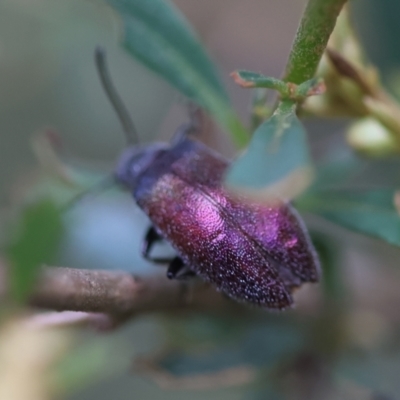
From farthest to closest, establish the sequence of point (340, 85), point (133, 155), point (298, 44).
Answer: point (133, 155) → point (340, 85) → point (298, 44)

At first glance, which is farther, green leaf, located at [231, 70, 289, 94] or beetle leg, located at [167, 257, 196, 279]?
beetle leg, located at [167, 257, 196, 279]

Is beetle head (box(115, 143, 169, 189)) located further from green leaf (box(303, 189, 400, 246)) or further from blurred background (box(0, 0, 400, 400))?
green leaf (box(303, 189, 400, 246))

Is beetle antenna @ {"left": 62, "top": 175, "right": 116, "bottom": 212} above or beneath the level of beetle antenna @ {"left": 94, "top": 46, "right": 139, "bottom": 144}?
beneath

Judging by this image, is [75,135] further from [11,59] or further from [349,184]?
[349,184]

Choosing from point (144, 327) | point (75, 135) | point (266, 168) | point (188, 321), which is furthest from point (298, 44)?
point (75, 135)

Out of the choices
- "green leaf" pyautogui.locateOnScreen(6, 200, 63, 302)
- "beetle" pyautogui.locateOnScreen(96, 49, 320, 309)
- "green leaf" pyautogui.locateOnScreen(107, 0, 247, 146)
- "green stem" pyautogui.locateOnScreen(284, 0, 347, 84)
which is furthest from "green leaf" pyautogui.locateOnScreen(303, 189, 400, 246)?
"green leaf" pyautogui.locateOnScreen(6, 200, 63, 302)
